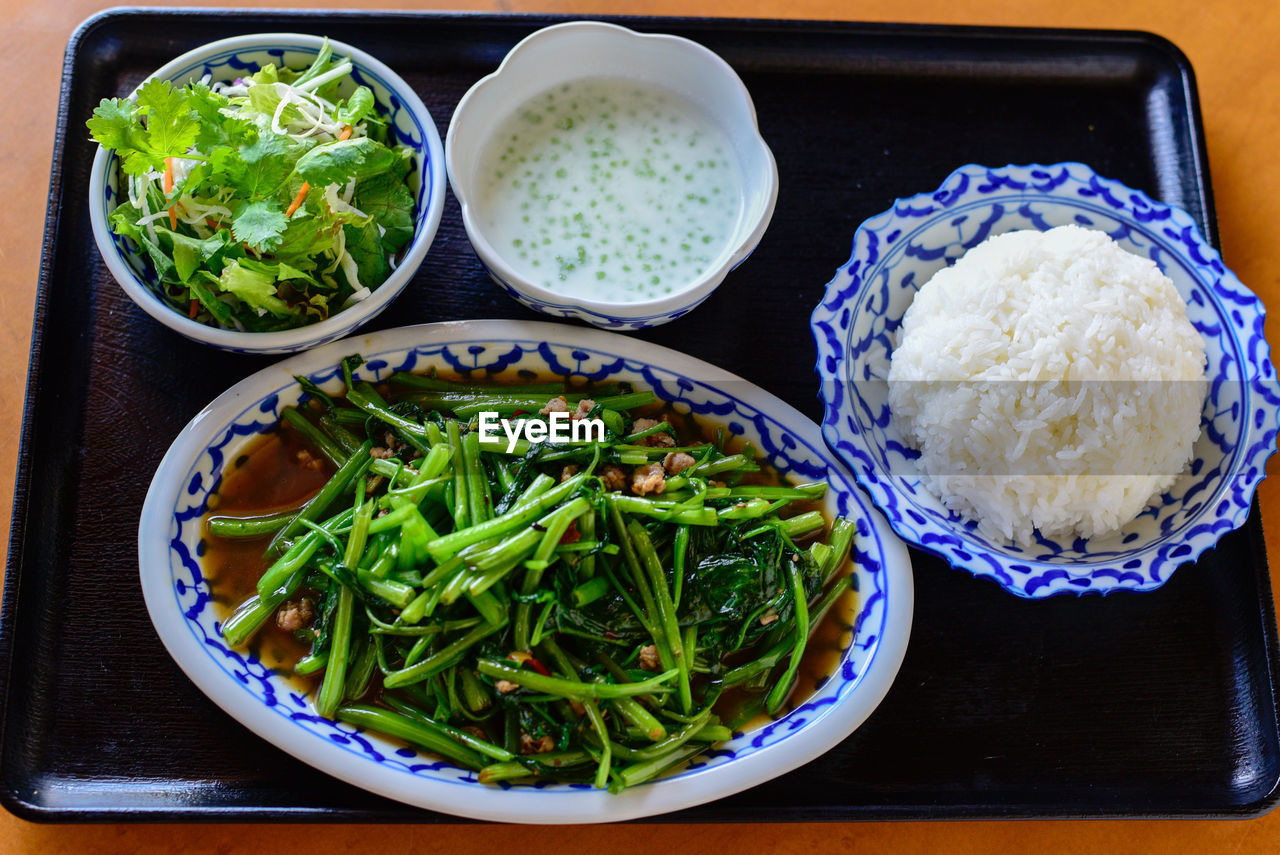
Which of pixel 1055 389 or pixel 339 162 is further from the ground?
pixel 339 162

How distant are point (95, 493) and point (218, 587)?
1.42ft

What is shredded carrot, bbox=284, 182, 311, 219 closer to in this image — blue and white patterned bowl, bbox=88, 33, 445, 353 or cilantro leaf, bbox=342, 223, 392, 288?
cilantro leaf, bbox=342, 223, 392, 288

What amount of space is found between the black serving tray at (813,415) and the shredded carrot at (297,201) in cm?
47

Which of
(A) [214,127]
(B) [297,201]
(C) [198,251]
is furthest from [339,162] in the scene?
(C) [198,251]

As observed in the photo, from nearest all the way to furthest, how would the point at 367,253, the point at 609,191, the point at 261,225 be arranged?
1. the point at 261,225
2. the point at 367,253
3. the point at 609,191

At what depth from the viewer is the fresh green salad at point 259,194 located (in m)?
2.15

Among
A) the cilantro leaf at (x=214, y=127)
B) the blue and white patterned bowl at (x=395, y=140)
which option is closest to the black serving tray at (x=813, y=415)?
the blue and white patterned bowl at (x=395, y=140)

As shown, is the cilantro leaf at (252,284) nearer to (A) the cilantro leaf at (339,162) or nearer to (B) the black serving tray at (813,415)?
(A) the cilantro leaf at (339,162)

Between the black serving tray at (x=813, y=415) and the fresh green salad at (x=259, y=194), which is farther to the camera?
the black serving tray at (x=813, y=415)

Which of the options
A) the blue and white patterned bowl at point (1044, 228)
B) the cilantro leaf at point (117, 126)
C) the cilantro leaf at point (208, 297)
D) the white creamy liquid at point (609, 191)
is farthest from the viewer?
the white creamy liquid at point (609, 191)

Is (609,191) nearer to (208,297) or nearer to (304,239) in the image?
(304,239)

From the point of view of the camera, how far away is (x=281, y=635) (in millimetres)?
2352

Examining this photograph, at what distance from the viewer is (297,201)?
2.22 metres

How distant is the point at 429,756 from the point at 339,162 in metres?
1.42
